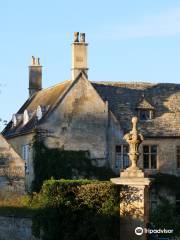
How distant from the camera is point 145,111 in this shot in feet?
139

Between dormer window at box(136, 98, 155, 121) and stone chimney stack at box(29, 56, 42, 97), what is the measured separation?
951 cm

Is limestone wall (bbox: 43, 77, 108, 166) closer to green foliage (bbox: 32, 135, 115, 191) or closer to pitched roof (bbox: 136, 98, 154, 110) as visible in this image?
green foliage (bbox: 32, 135, 115, 191)

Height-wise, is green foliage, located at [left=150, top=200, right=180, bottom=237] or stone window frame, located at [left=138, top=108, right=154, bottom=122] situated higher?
stone window frame, located at [left=138, top=108, right=154, bottom=122]

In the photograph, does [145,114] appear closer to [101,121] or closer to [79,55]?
[101,121]

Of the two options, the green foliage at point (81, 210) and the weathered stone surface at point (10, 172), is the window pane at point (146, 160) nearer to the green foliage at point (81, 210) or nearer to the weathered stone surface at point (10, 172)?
the weathered stone surface at point (10, 172)

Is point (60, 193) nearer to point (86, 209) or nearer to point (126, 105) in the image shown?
point (86, 209)

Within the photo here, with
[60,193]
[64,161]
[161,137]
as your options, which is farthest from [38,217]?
[161,137]

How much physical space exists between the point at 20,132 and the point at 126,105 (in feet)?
24.1

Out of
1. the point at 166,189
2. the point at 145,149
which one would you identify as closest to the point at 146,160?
the point at 145,149

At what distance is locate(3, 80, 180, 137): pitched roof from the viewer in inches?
1610

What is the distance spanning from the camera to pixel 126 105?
4238 centimetres

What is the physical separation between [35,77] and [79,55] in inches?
315

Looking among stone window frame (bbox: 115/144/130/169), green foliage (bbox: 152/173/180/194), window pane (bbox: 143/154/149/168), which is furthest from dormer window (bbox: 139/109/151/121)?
green foliage (bbox: 152/173/180/194)

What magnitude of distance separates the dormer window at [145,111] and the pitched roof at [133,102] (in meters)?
0.11
